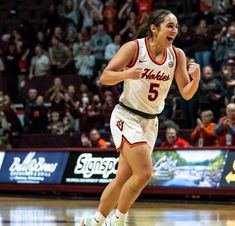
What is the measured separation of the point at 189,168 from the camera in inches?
542

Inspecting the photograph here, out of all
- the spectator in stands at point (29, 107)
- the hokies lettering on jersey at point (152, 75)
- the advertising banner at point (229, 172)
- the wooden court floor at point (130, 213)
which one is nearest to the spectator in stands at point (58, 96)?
the spectator in stands at point (29, 107)

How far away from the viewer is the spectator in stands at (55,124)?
59.6 feet

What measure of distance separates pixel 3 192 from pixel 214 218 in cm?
760

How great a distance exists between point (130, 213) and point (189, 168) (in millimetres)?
2834

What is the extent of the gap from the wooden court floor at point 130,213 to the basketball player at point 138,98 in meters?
1.83

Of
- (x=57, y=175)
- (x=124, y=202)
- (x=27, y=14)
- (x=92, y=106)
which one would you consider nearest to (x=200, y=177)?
(x=57, y=175)

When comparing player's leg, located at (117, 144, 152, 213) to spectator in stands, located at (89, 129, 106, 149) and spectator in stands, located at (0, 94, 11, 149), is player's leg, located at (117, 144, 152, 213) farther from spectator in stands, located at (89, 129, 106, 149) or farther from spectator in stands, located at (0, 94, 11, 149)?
spectator in stands, located at (0, 94, 11, 149)

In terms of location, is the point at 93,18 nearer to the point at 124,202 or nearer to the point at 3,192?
the point at 3,192

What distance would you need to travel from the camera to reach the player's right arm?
23.4 feet

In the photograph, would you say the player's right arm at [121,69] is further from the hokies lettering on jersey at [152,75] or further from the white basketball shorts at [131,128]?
the white basketball shorts at [131,128]

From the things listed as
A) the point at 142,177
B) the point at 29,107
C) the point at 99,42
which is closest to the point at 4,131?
the point at 29,107

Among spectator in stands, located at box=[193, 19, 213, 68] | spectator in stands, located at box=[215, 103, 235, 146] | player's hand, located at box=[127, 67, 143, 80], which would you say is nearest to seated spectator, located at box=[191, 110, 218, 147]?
spectator in stands, located at box=[215, 103, 235, 146]

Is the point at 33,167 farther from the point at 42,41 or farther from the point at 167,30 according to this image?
the point at 167,30

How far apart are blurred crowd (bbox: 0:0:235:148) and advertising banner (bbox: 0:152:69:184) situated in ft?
3.14
